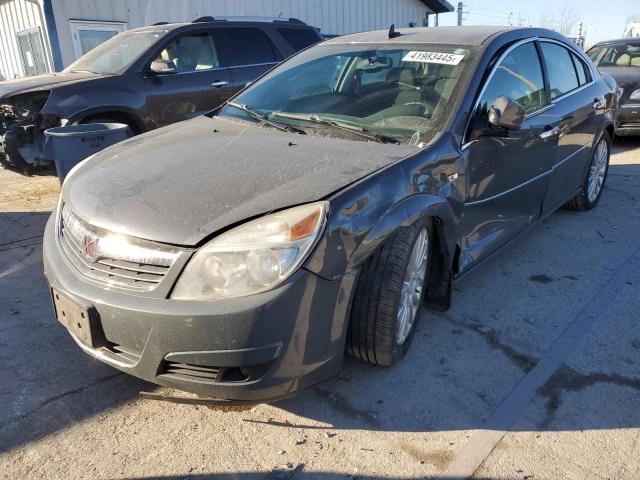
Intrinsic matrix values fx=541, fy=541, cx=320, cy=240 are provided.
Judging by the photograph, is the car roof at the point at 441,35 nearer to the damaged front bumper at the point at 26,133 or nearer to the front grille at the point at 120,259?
the front grille at the point at 120,259

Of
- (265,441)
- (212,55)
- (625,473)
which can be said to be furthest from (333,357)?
(212,55)

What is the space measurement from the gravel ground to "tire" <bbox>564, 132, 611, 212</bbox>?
5.86 ft

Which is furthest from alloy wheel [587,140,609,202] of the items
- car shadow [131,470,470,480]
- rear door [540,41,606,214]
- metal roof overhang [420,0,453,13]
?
metal roof overhang [420,0,453,13]

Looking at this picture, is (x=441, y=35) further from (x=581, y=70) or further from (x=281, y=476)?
(x=281, y=476)

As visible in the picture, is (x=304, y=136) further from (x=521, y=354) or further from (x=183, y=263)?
(x=521, y=354)

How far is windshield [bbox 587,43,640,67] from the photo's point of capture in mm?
8906

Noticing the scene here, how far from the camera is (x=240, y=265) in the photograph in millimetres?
1988

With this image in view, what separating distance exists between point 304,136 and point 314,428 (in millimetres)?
1486

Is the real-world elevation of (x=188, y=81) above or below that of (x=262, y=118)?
below

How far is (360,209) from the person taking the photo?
221cm

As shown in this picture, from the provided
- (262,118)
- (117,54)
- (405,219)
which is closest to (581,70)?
(262,118)

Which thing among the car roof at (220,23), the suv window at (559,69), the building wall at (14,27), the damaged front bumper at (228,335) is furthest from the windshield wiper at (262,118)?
the building wall at (14,27)

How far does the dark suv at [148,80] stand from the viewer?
5516 mm

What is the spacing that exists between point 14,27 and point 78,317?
436 inches
